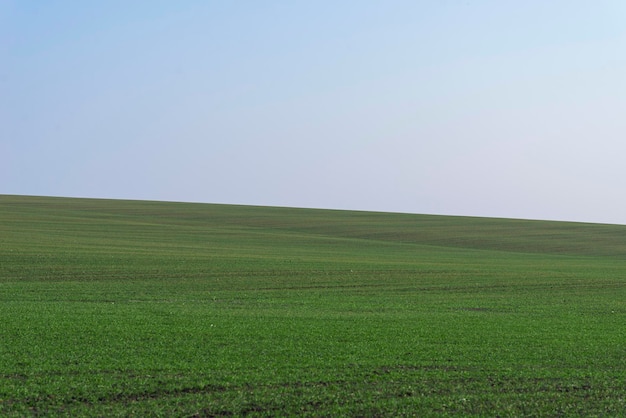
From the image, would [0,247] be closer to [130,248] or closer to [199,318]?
[130,248]

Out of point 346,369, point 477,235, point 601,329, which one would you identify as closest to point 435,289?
point 601,329

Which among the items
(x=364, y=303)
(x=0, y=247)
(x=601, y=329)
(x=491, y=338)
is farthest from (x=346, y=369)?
(x=0, y=247)

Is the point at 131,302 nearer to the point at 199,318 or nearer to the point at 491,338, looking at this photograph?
the point at 199,318

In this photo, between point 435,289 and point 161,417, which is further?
point 435,289

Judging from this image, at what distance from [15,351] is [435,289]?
18362mm

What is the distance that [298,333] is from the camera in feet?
57.8

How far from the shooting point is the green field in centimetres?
1169

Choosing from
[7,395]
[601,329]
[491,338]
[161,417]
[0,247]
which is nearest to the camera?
[161,417]

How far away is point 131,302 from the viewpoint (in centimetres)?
2372

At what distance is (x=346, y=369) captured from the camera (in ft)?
45.2

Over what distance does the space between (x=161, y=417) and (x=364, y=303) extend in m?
14.9

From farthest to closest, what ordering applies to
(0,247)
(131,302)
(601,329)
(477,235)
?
1. (477,235)
2. (0,247)
3. (131,302)
4. (601,329)

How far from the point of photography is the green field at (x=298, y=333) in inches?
460

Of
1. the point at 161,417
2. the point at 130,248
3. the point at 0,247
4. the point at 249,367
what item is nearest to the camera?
the point at 161,417
